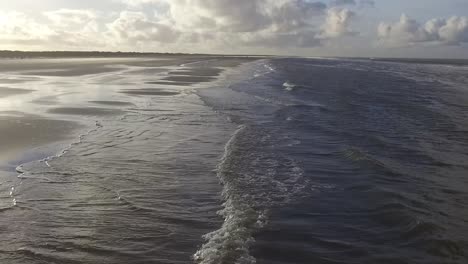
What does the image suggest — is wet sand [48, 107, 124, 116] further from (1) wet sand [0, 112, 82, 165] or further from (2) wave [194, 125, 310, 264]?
(2) wave [194, 125, 310, 264]

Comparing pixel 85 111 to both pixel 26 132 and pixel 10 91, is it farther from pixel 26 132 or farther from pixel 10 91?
pixel 10 91

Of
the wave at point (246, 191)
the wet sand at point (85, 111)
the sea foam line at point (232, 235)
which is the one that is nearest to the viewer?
the sea foam line at point (232, 235)

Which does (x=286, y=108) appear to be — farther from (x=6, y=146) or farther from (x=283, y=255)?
(x=283, y=255)

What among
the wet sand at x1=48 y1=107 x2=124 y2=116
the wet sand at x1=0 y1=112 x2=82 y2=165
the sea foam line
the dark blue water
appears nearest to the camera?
the sea foam line

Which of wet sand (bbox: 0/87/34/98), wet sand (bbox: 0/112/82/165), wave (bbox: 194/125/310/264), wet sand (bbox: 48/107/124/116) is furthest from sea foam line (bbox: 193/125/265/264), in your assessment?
wet sand (bbox: 0/87/34/98)

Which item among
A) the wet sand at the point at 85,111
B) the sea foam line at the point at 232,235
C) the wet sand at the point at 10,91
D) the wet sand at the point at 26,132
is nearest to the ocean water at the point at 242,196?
the sea foam line at the point at 232,235

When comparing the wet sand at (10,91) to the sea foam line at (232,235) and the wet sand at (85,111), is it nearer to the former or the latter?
the wet sand at (85,111)

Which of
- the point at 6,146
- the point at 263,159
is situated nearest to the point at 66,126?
the point at 6,146

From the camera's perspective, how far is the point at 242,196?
8.02m

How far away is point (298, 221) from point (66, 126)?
9.87 meters

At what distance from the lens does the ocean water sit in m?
5.93

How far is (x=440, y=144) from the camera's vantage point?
43.3 ft

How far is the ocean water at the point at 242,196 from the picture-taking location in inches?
233

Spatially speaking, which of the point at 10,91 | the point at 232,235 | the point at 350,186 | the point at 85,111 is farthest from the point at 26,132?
the point at 10,91
